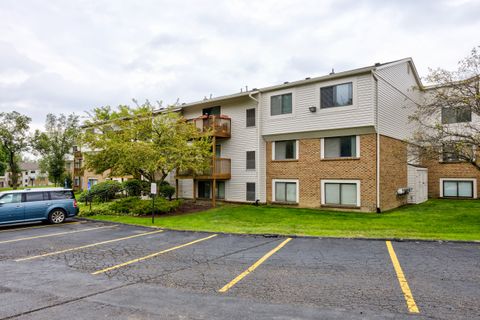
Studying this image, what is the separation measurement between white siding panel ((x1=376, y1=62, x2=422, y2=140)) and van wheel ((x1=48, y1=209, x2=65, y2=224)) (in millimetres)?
16282

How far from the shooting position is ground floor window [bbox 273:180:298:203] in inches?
739

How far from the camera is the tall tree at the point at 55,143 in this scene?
40281 millimetres

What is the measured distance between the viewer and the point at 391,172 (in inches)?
698

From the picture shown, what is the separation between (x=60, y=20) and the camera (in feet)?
49.6

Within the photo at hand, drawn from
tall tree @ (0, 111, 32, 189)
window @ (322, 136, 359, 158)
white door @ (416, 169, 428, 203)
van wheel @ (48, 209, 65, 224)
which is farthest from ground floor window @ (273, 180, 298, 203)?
tall tree @ (0, 111, 32, 189)

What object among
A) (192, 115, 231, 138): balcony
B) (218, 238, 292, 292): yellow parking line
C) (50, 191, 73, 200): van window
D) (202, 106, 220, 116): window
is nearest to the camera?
(218, 238, 292, 292): yellow parking line

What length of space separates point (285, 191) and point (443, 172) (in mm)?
12550

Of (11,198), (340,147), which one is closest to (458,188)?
(340,147)

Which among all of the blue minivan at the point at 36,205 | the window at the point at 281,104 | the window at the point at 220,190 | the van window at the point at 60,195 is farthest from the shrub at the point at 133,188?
the window at the point at 281,104

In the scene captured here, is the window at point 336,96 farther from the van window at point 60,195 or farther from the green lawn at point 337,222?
the van window at point 60,195

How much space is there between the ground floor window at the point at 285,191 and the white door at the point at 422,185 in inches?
341

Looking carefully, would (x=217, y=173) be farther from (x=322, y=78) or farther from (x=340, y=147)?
(x=322, y=78)

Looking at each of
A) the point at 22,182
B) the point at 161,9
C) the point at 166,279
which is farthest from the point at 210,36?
the point at 22,182

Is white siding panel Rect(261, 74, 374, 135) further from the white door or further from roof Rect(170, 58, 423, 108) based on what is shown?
the white door
